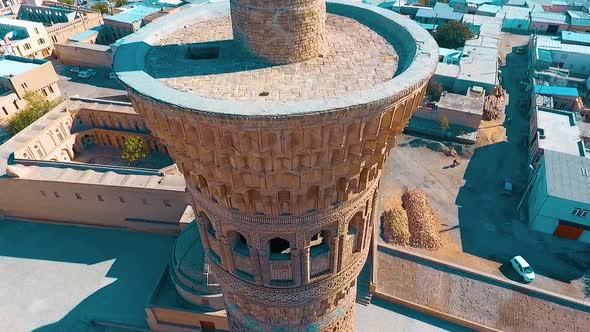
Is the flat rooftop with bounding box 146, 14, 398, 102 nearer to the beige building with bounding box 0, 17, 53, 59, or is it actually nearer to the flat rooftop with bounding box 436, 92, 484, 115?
the flat rooftop with bounding box 436, 92, 484, 115

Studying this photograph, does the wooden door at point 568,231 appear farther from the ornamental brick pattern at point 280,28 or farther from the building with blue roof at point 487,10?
the building with blue roof at point 487,10

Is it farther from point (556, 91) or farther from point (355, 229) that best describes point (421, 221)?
point (556, 91)

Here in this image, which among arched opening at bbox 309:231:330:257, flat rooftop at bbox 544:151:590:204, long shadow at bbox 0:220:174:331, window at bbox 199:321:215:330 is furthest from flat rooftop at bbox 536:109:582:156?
long shadow at bbox 0:220:174:331

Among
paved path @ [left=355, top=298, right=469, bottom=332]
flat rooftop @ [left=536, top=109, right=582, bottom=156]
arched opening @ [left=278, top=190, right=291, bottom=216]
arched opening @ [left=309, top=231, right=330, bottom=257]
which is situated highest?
arched opening @ [left=278, top=190, right=291, bottom=216]

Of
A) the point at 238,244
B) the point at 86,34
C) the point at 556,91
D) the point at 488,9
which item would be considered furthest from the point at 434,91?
the point at 86,34

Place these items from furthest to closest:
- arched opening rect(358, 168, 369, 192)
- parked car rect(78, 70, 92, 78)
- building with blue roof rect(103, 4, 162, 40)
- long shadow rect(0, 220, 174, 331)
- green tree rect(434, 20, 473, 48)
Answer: building with blue roof rect(103, 4, 162, 40) < green tree rect(434, 20, 473, 48) < parked car rect(78, 70, 92, 78) < long shadow rect(0, 220, 174, 331) < arched opening rect(358, 168, 369, 192)

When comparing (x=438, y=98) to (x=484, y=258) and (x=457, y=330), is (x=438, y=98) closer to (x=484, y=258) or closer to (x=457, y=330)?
(x=484, y=258)
